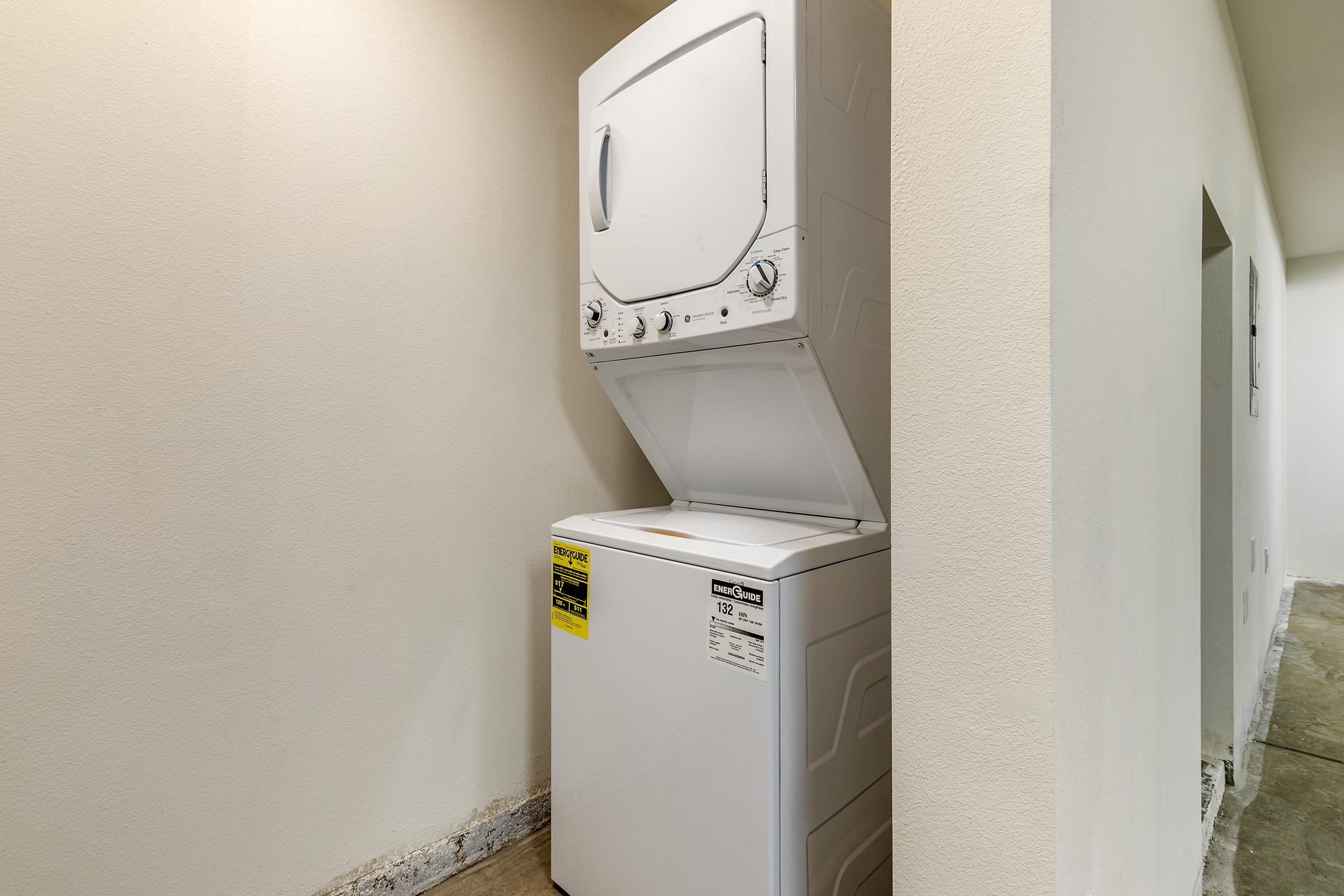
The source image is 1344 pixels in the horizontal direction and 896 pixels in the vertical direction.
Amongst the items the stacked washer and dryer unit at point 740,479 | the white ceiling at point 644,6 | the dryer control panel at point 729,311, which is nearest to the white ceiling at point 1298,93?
the stacked washer and dryer unit at point 740,479

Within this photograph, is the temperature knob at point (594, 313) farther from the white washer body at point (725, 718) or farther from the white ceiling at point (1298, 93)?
the white ceiling at point (1298, 93)

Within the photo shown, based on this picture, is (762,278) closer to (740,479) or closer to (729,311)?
(729,311)

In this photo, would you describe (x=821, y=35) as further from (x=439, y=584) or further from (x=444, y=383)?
(x=439, y=584)

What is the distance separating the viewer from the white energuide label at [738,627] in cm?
102

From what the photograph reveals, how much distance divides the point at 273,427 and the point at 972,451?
1290 mm

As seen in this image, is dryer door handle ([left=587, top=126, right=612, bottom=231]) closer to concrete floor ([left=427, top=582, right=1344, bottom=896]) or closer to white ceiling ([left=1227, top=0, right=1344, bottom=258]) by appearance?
concrete floor ([left=427, top=582, right=1344, bottom=896])

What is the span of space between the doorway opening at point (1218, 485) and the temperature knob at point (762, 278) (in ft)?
5.52

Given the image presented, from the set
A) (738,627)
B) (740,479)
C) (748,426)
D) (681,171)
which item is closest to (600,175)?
(681,171)

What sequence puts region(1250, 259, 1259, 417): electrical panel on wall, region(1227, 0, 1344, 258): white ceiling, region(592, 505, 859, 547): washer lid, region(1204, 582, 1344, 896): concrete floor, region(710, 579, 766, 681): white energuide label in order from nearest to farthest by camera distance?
region(710, 579, 766, 681): white energuide label
region(592, 505, 859, 547): washer lid
region(1204, 582, 1344, 896): concrete floor
region(1227, 0, 1344, 258): white ceiling
region(1250, 259, 1259, 417): electrical panel on wall

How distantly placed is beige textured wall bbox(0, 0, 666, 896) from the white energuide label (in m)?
0.76

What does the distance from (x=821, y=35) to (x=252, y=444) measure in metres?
1.32

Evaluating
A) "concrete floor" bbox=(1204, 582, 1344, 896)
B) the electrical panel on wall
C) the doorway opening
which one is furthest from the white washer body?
the electrical panel on wall

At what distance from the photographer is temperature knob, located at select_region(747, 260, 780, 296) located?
1063 mm

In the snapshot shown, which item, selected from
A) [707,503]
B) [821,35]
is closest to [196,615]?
[707,503]
